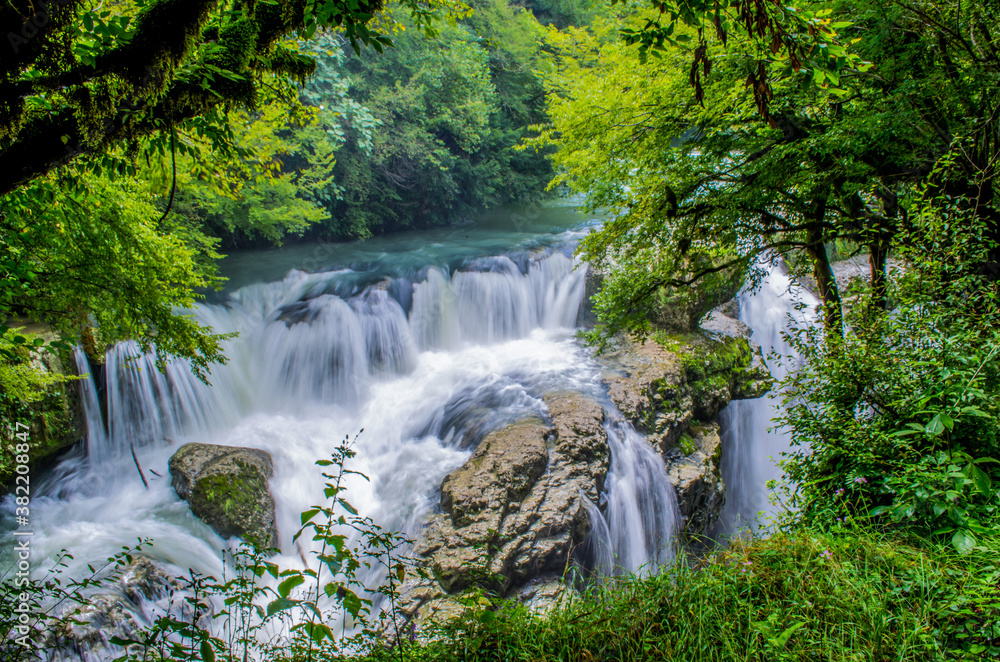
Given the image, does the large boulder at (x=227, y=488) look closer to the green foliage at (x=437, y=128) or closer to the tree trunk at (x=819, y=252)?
the tree trunk at (x=819, y=252)

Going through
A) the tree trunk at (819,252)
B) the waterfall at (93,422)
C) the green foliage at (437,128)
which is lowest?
the waterfall at (93,422)

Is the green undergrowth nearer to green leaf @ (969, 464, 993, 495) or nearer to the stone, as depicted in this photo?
green leaf @ (969, 464, 993, 495)

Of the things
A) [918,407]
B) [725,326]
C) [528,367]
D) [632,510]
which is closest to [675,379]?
[632,510]

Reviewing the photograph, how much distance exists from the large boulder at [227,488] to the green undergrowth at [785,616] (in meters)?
4.44

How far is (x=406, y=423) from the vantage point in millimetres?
8336

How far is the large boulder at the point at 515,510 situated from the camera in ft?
16.2

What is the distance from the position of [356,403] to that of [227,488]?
3.32m

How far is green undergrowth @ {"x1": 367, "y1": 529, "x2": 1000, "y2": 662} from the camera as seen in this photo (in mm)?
2117

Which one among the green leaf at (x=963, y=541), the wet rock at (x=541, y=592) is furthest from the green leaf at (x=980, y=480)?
the wet rock at (x=541, y=592)

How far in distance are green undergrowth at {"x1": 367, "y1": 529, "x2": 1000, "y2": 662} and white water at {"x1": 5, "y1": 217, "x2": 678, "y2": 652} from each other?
3.68 ft

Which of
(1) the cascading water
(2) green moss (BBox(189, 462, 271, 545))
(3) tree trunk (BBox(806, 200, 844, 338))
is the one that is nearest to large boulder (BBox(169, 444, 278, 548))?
(2) green moss (BBox(189, 462, 271, 545))

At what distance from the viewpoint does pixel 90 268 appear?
4.65m

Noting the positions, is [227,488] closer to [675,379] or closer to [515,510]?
[515,510]

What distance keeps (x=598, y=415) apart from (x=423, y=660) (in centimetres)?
477
